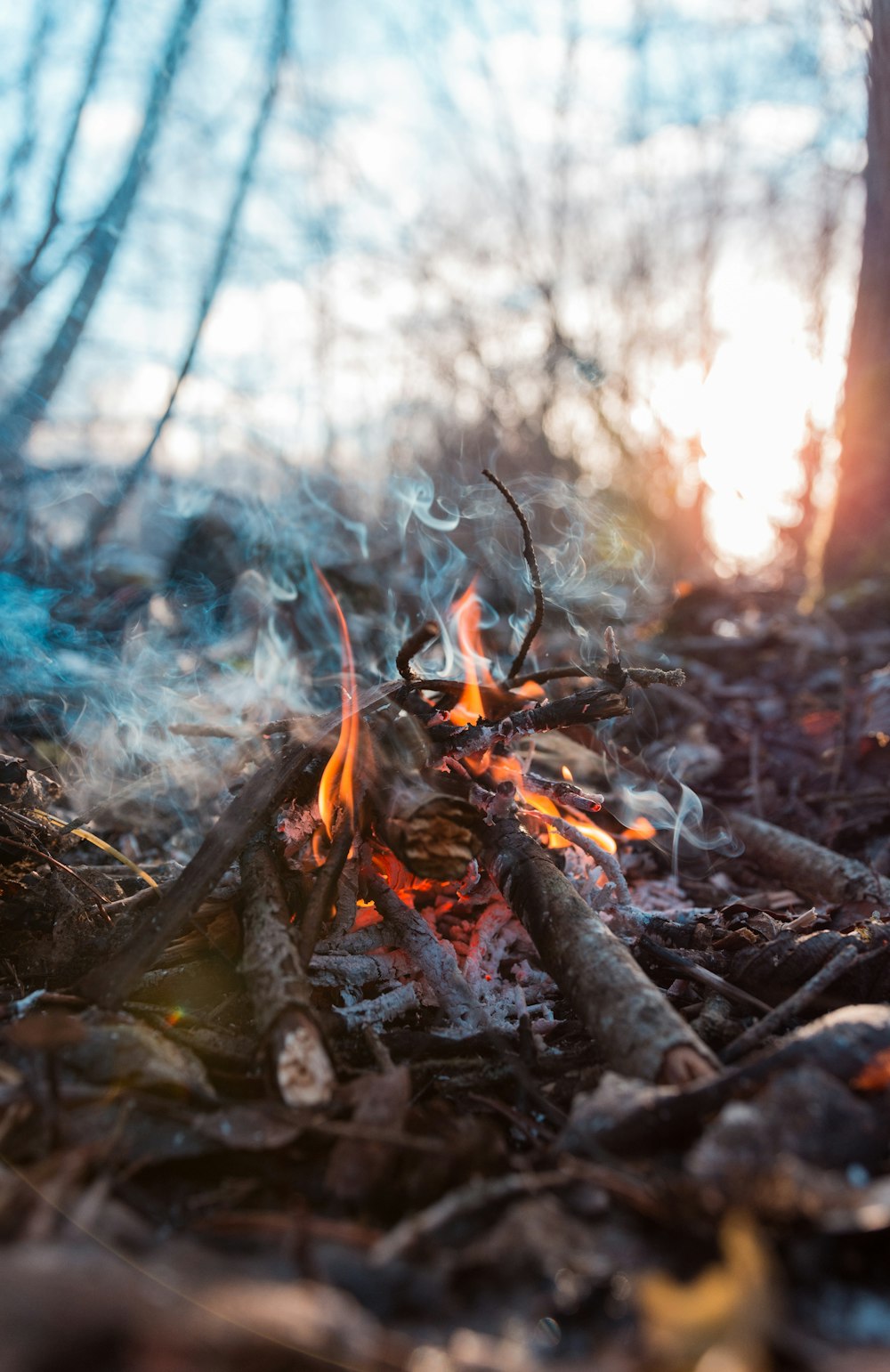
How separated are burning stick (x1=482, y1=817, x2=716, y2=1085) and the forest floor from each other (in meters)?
0.02

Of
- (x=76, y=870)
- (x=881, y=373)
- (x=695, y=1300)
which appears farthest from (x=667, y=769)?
(x=881, y=373)

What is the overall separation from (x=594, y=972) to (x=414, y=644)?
2.99 ft

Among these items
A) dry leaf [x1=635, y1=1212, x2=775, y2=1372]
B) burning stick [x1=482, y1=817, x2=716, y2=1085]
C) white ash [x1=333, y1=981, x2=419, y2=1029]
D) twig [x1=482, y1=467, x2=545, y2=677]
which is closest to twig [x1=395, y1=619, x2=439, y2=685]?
twig [x1=482, y1=467, x2=545, y2=677]

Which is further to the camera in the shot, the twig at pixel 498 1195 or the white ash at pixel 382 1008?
the white ash at pixel 382 1008

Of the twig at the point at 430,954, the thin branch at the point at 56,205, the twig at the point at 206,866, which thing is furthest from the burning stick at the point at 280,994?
the thin branch at the point at 56,205

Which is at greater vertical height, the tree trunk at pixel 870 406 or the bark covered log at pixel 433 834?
the tree trunk at pixel 870 406

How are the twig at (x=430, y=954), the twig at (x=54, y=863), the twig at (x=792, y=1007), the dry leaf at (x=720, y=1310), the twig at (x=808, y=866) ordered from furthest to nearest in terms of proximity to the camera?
the twig at (x=808, y=866)
the twig at (x=54, y=863)
the twig at (x=430, y=954)
the twig at (x=792, y=1007)
the dry leaf at (x=720, y=1310)

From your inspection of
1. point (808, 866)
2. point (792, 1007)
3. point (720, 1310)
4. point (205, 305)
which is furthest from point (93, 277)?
point (720, 1310)

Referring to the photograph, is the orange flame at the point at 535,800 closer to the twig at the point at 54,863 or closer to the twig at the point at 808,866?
the twig at the point at 808,866

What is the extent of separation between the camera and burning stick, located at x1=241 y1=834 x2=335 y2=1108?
Result: 5.06ft

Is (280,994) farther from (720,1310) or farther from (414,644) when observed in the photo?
(720,1310)

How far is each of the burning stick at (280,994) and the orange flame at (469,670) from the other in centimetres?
74

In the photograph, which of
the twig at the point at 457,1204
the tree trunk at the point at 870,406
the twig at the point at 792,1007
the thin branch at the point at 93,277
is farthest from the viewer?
the tree trunk at the point at 870,406

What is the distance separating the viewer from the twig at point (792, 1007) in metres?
1.65
